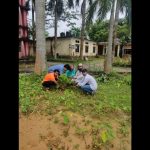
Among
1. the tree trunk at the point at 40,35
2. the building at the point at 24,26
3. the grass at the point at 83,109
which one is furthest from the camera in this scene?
the building at the point at 24,26

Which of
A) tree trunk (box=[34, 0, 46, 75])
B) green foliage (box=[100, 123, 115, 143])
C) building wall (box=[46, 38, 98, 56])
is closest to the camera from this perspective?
green foliage (box=[100, 123, 115, 143])

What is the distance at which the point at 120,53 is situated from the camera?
3588cm

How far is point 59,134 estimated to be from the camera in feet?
18.9

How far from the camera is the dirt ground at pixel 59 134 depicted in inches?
217

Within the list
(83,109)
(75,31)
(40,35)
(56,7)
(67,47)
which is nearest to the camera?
(83,109)

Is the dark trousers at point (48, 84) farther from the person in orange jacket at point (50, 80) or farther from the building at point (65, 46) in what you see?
the building at point (65, 46)

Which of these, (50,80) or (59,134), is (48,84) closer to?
(50,80)

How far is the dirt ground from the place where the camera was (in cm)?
551

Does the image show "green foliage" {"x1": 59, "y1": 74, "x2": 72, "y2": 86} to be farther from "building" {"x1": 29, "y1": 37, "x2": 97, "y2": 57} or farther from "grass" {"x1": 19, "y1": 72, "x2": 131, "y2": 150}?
"building" {"x1": 29, "y1": 37, "x2": 97, "y2": 57}

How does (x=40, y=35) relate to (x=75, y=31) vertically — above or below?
below

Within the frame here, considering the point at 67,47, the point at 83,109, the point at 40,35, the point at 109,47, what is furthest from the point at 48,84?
the point at 67,47

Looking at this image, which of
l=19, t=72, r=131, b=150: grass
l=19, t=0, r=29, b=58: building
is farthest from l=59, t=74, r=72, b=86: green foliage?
l=19, t=0, r=29, b=58: building

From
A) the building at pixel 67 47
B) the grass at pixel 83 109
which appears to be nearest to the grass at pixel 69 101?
the grass at pixel 83 109
